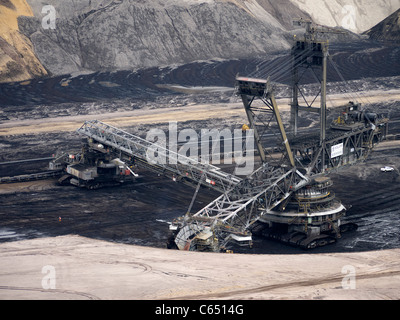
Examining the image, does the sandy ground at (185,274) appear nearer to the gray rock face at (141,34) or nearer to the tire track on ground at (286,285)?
the tire track on ground at (286,285)

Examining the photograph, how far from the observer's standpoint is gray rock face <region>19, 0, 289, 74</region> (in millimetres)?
143500

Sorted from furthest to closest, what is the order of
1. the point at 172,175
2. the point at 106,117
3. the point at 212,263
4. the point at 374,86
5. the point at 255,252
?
1. the point at 374,86
2. the point at 106,117
3. the point at 172,175
4. the point at 255,252
5. the point at 212,263

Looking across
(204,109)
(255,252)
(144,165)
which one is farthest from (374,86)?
(255,252)

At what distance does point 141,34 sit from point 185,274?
111m

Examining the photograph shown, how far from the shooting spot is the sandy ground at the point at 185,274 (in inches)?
1631

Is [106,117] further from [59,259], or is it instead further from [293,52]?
[59,259]

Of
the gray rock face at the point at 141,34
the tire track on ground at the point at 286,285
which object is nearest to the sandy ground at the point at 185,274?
the tire track on ground at the point at 286,285

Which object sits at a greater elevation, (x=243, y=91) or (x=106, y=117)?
(x=243, y=91)

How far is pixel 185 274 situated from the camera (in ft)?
146

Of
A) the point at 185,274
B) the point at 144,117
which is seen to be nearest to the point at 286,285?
the point at 185,274

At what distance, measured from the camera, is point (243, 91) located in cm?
5466

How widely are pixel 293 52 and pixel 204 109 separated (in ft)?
178

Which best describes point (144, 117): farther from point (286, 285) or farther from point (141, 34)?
point (286, 285)

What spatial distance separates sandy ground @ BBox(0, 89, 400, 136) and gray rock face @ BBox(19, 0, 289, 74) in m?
34.0
